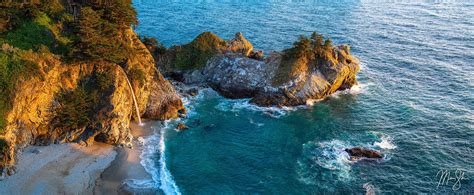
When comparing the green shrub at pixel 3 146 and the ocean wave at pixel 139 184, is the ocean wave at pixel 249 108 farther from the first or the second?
the green shrub at pixel 3 146

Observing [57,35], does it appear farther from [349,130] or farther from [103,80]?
[349,130]

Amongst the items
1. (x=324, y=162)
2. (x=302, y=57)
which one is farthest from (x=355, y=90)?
(x=324, y=162)

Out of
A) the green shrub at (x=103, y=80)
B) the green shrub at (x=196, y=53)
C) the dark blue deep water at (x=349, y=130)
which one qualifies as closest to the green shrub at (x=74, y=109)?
the green shrub at (x=103, y=80)

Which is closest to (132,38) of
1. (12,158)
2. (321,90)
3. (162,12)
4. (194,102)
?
(194,102)

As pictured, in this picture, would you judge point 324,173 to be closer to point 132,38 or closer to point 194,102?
point 194,102

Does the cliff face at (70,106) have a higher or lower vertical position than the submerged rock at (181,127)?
higher

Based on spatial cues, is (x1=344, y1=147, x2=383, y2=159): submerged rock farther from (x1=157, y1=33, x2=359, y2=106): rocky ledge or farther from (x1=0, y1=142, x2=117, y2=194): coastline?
(x1=0, y1=142, x2=117, y2=194): coastline
